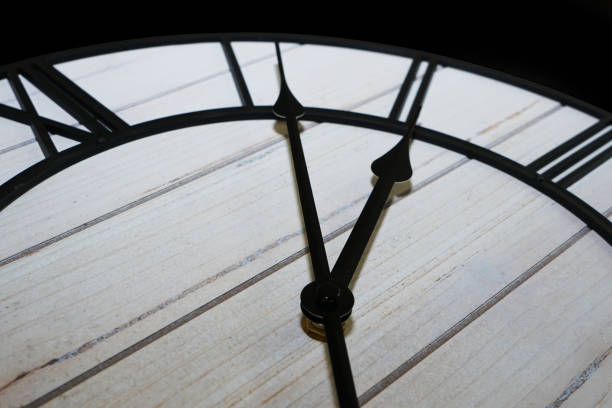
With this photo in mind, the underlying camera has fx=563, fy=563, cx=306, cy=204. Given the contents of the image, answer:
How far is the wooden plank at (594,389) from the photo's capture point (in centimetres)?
57

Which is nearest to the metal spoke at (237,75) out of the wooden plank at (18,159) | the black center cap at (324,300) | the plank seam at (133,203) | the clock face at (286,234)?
the clock face at (286,234)

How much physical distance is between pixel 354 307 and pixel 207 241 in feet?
0.68

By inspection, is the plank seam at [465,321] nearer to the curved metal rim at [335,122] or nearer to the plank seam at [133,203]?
the curved metal rim at [335,122]

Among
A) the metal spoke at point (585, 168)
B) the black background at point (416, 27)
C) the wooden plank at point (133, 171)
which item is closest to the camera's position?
the wooden plank at point (133, 171)

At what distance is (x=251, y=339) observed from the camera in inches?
24.1

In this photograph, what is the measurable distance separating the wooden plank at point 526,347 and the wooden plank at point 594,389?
11 millimetres

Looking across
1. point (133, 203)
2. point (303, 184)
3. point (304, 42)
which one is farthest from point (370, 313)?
point (304, 42)

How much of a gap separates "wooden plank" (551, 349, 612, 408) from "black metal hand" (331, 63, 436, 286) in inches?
10.0

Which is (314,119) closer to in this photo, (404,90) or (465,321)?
(404,90)

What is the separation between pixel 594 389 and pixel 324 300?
0.29 m

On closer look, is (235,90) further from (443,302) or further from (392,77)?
(443,302)

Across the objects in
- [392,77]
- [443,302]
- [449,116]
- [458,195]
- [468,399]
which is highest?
[392,77]

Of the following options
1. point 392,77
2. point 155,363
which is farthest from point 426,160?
point 155,363

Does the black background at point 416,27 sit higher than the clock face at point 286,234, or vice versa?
the black background at point 416,27
